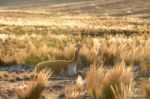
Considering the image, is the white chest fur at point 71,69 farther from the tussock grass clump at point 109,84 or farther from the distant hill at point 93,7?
the distant hill at point 93,7

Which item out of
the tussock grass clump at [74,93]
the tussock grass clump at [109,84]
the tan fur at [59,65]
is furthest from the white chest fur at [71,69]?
the tussock grass clump at [109,84]

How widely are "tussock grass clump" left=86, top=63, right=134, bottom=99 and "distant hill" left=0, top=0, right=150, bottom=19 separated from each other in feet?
183

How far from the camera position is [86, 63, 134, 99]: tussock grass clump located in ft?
28.2

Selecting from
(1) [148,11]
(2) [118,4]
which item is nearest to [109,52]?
(1) [148,11]

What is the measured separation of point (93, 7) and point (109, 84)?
257 feet

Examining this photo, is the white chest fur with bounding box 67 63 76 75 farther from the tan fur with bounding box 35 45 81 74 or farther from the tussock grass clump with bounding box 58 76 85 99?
the tussock grass clump with bounding box 58 76 85 99

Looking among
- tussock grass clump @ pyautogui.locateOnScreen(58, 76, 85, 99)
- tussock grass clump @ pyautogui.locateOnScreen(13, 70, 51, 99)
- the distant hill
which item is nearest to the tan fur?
tussock grass clump @ pyautogui.locateOnScreen(58, 76, 85, 99)

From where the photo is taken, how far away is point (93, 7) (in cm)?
8675

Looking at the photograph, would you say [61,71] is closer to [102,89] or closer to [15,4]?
[102,89]

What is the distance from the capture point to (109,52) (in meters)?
15.8

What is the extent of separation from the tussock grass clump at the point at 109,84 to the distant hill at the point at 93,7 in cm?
5587

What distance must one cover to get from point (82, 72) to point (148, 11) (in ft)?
203

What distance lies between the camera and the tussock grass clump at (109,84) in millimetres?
8582

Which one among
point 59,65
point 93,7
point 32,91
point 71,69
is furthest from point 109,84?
point 93,7
